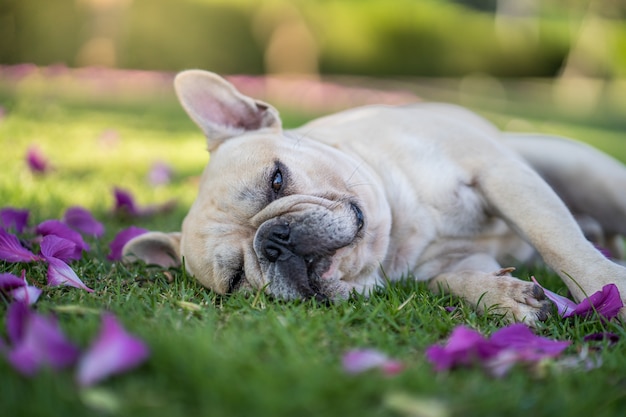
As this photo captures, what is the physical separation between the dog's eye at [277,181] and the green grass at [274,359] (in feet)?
1.77

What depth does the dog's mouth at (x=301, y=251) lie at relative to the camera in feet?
8.84

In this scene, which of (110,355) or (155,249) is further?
(155,249)

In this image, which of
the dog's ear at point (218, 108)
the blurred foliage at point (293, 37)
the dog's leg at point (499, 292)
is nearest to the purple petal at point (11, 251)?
the dog's ear at point (218, 108)

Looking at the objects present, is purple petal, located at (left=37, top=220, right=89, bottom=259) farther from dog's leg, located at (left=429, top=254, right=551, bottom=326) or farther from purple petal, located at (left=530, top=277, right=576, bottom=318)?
purple petal, located at (left=530, top=277, right=576, bottom=318)

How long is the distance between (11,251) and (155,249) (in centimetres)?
72

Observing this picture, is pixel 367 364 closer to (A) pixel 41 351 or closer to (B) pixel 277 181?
(A) pixel 41 351

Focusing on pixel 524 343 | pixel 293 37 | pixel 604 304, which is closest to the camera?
pixel 524 343

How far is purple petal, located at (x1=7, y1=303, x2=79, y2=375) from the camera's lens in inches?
66.8

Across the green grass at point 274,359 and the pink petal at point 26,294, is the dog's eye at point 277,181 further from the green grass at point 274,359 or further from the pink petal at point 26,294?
the pink petal at point 26,294

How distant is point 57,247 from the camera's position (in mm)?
→ 2688

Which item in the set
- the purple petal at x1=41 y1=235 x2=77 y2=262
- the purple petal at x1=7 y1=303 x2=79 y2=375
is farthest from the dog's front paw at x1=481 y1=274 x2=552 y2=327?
the purple petal at x1=41 y1=235 x2=77 y2=262

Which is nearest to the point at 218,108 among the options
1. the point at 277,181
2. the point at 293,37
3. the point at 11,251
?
the point at 277,181

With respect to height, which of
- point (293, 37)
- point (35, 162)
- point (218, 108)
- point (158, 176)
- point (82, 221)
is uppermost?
point (218, 108)

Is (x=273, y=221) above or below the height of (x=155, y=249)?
above
